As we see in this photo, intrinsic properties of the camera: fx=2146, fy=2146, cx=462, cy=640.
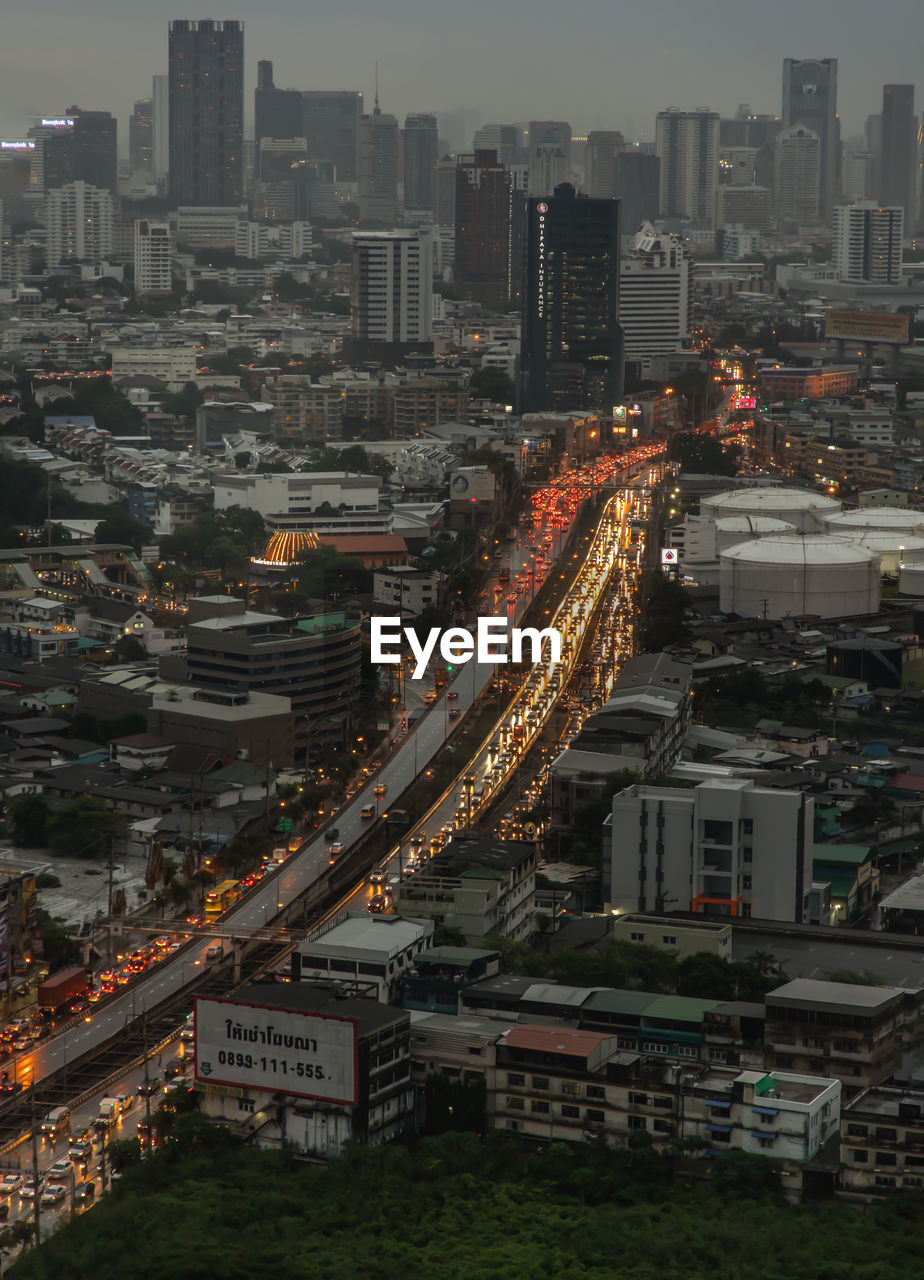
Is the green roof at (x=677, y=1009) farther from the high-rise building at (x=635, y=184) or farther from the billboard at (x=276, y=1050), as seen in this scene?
the high-rise building at (x=635, y=184)

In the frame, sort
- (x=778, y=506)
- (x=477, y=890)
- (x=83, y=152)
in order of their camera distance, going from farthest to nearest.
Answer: (x=83, y=152) < (x=778, y=506) < (x=477, y=890)

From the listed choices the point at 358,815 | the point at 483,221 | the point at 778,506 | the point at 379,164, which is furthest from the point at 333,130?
the point at 358,815

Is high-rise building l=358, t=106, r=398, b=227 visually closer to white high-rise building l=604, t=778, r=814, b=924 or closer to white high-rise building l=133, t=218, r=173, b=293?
white high-rise building l=133, t=218, r=173, b=293

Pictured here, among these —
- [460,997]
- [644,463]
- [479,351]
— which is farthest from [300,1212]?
[479,351]

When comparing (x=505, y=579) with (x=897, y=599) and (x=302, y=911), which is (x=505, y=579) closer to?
(x=897, y=599)

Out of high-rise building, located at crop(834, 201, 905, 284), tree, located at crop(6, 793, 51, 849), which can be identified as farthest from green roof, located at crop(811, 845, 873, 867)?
high-rise building, located at crop(834, 201, 905, 284)

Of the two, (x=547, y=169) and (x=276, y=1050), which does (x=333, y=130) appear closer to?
(x=547, y=169)
